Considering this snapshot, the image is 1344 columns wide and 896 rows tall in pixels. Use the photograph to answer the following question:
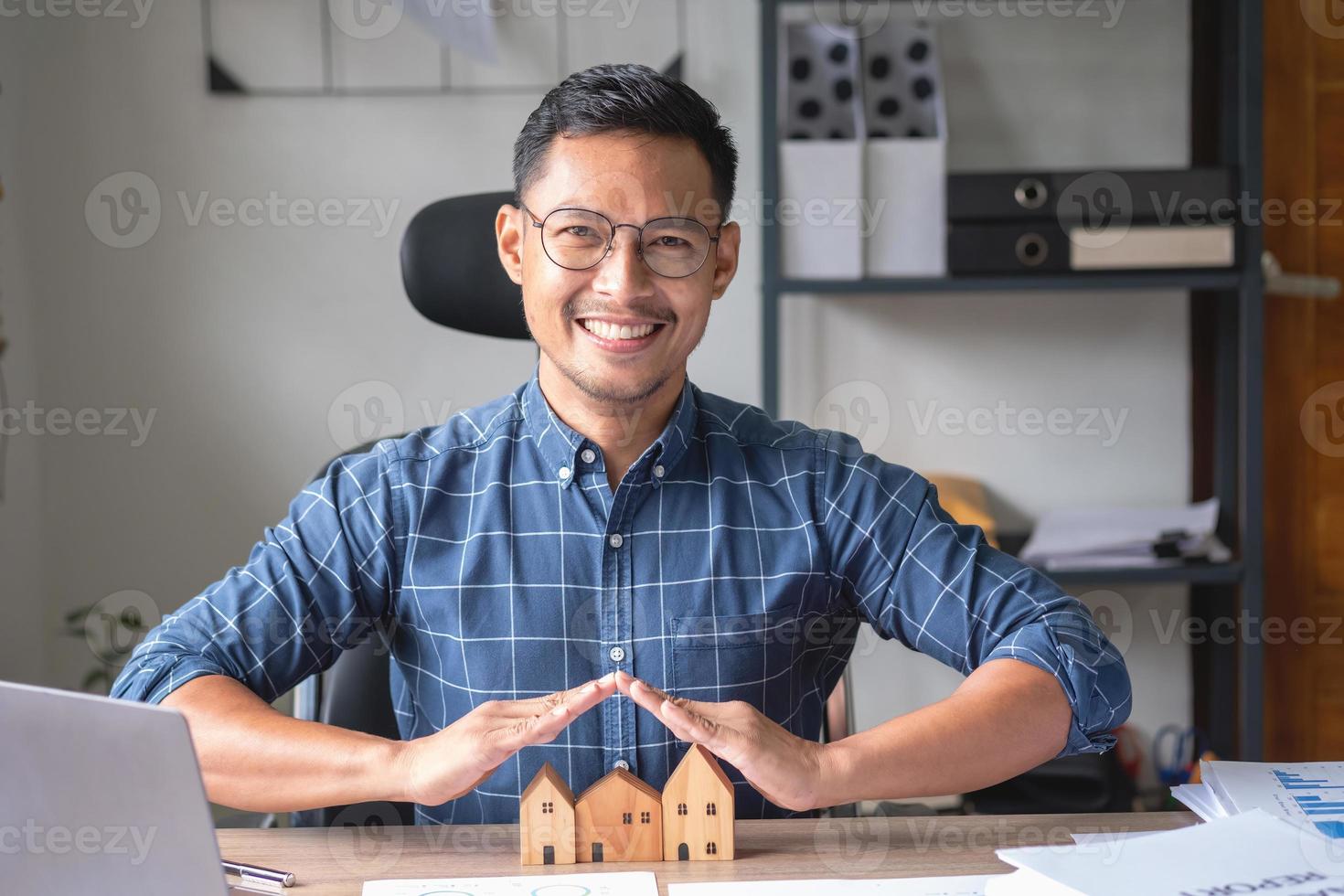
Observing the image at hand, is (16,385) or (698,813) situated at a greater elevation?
(16,385)

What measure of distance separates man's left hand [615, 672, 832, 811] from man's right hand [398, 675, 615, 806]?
1.5 inches

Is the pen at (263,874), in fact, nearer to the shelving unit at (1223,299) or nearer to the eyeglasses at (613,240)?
the eyeglasses at (613,240)

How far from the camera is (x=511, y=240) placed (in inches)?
49.8

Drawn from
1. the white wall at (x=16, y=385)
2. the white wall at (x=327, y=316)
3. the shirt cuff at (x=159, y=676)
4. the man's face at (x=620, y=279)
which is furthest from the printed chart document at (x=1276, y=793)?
the white wall at (x=16, y=385)

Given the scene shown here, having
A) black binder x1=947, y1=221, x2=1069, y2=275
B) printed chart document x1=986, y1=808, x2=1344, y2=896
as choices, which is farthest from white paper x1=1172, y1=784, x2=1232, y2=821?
black binder x1=947, y1=221, x2=1069, y2=275

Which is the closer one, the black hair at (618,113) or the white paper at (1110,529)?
the black hair at (618,113)

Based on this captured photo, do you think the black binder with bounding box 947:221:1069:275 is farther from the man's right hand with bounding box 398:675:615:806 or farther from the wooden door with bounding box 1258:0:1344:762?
the man's right hand with bounding box 398:675:615:806

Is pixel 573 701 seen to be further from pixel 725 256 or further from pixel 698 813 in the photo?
pixel 725 256

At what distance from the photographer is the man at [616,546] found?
1133 mm

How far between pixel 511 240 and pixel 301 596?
42cm

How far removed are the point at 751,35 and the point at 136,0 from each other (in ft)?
3.57

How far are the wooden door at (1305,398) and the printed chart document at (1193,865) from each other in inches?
62.2

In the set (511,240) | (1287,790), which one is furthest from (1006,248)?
(1287,790)

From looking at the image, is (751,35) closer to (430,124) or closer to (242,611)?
(430,124)
